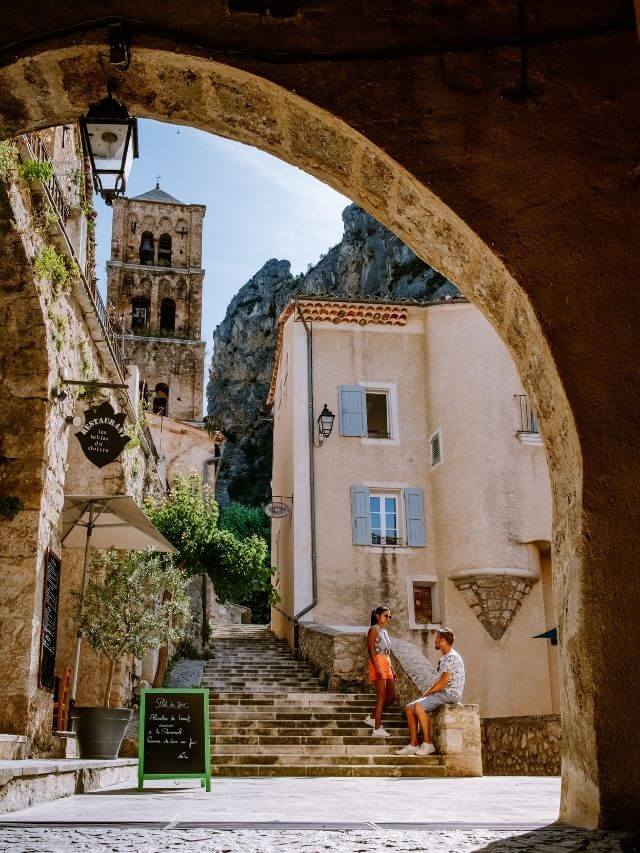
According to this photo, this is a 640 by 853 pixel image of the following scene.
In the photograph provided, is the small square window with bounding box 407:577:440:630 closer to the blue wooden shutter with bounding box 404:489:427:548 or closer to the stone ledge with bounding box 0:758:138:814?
the blue wooden shutter with bounding box 404:489:427:548

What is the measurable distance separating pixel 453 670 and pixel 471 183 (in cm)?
758

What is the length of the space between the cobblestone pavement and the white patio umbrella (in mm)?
7029

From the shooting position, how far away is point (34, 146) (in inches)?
361

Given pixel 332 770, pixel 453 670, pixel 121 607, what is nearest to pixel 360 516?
pixel 453 670

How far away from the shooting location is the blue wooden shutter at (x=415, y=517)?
19484 mm

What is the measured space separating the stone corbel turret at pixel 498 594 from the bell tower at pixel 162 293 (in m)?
25.1

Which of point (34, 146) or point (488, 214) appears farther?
point (34, 146)

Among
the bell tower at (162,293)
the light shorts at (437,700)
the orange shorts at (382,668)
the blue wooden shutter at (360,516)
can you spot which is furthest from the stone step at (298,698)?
the bell tower at (162,293)

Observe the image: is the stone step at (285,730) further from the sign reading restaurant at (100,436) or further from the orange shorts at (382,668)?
the sign reading restaurant at (100,436)

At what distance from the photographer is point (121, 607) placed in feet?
34.2

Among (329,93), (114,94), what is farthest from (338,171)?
(114,94)

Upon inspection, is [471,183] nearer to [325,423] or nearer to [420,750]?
[420,750]

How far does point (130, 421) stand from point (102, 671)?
4.03 metres

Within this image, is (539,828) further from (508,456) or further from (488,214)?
(508,456)
